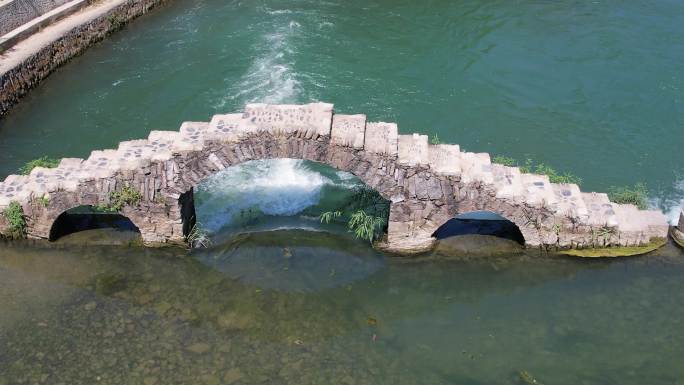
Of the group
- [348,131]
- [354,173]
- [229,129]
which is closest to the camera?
[348,131]

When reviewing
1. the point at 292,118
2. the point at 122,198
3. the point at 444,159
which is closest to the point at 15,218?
the point at 122,198

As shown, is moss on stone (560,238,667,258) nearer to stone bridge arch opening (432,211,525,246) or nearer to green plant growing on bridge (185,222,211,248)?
stone bridge arch opening (432,211,525,246)

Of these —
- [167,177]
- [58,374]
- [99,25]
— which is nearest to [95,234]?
[167,177]

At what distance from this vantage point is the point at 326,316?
1356cm

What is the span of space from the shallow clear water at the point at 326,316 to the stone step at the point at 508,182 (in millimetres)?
1590

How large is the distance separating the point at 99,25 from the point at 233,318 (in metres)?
15.8

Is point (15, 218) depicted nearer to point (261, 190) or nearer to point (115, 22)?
point (261, 190)

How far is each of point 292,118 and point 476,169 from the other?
3.83 m

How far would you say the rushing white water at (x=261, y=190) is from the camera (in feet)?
54.0

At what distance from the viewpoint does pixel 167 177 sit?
1427 centimetres

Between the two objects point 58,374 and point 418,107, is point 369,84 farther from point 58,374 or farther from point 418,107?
point 58,374

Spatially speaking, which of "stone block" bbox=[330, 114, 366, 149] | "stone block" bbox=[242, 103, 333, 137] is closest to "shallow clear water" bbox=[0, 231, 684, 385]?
"stone block" bbox=[330, 114, 366, 149]

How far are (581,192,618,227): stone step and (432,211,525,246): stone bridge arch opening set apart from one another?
59.0 inches

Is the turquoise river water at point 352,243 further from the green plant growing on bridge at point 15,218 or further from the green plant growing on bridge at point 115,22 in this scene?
the green plant growing on bridge at point 115,22
